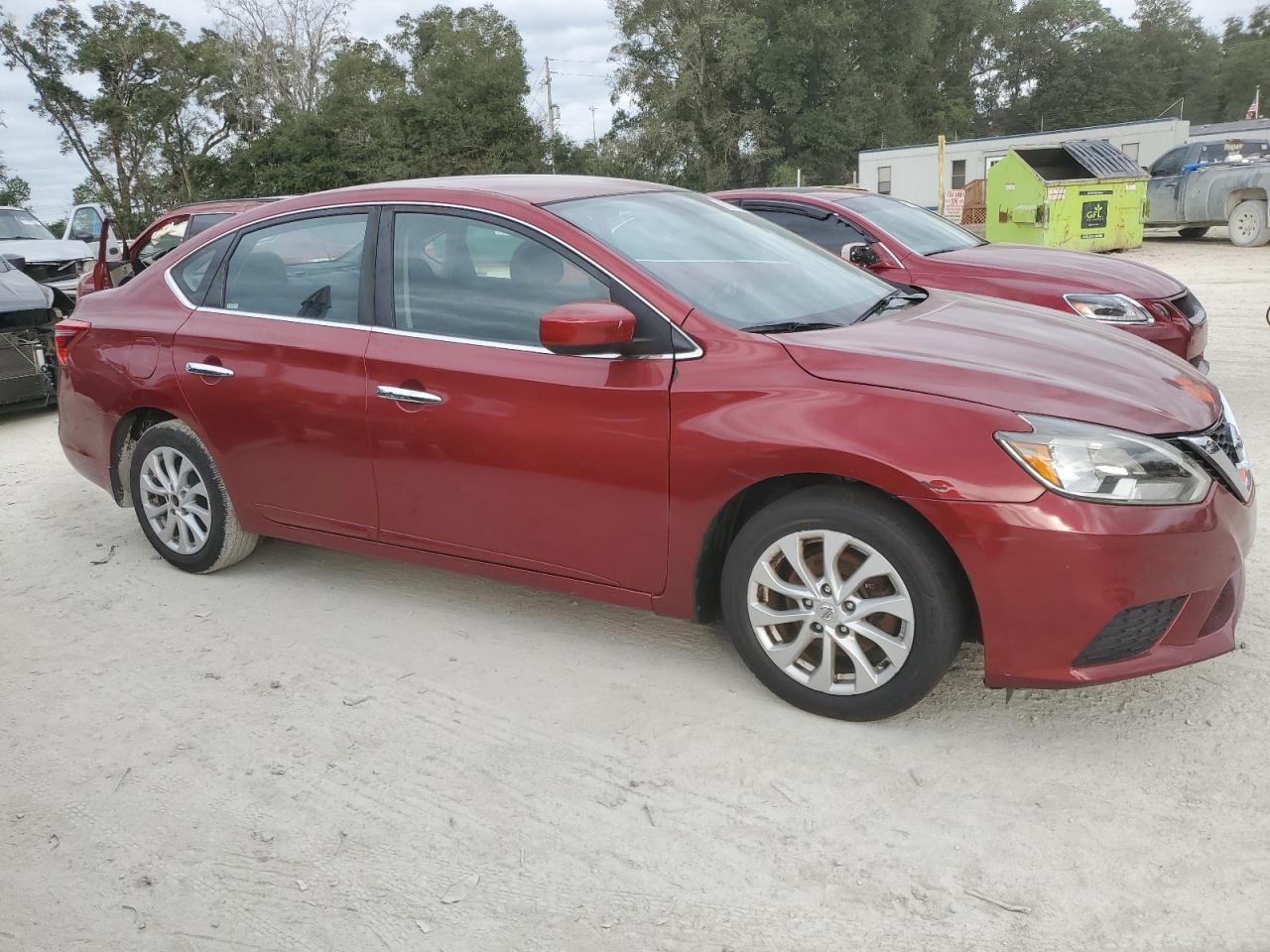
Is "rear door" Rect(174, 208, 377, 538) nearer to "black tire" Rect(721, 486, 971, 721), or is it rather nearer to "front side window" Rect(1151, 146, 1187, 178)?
"black tire" Rect(721, 486, 971, 721)

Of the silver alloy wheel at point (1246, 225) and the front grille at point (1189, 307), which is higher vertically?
the front grille at point (1189, 307)

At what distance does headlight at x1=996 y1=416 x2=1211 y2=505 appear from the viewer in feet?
9.50

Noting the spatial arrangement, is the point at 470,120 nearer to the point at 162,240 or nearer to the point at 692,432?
the point at 162,240

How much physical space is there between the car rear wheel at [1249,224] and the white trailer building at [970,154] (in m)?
13.8

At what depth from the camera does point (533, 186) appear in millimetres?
4109

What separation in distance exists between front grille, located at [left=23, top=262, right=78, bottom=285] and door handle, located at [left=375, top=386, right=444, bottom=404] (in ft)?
Answer: 39.0

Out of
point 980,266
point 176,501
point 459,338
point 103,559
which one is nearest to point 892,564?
point 459,338

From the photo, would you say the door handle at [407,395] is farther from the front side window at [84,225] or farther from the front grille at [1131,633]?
the front side window at [84,225]

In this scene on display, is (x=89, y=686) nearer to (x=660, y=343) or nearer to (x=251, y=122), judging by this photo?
(x=660, y=343)

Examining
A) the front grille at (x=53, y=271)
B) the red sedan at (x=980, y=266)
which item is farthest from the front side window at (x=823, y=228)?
the front grille at (x=53, y=271)

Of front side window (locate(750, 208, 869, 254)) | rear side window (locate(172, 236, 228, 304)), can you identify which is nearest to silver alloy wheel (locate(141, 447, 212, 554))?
rear side window (locate(172, 236, 228, 304))

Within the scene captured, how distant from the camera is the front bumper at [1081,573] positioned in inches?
113

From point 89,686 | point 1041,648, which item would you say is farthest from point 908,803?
point 89,686

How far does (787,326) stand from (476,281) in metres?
1.12
